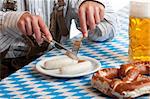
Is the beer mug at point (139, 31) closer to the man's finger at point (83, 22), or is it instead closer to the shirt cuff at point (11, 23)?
the man's finger at point (83, 22)

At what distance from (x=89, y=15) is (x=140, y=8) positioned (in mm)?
188

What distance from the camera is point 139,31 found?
883mm

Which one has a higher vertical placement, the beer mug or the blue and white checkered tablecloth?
the beer mug

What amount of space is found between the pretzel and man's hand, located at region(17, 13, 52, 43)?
0.74 feet

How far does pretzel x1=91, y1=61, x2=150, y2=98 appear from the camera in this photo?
2.29 feet

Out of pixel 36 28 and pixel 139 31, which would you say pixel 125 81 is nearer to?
pixel 139 31

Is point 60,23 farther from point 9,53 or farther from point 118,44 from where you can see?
point 118,44

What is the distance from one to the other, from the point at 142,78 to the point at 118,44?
1.06ft

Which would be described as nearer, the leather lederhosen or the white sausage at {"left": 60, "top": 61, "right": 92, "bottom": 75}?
the white sausage at {"left": 60, "top": 61, "right": 92, "bottom": 75}

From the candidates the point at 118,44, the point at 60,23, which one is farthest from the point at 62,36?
the point at 118,44

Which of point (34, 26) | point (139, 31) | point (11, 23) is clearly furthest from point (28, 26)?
point (139, 31)

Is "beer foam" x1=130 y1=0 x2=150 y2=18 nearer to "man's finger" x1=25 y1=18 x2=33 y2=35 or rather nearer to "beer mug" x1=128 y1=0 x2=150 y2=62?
"beer mug" x1=128 y1=0 x2=150 y2=62

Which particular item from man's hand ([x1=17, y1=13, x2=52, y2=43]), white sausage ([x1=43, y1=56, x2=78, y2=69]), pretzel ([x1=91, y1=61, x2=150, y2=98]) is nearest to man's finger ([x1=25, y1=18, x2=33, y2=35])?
man's hand ([x1=17, y1=13, x2=52, y2=43])

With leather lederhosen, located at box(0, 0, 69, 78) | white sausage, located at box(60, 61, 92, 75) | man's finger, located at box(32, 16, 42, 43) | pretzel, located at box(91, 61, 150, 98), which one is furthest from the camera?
leather lederhosen, located at box(0, 0, 69, 78)
